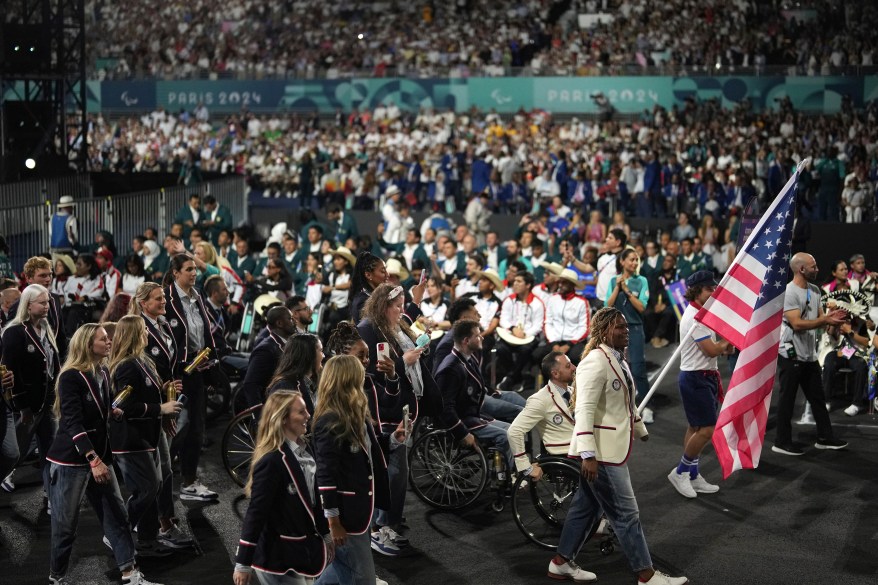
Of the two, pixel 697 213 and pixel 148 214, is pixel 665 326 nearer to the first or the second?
pixel 697 213

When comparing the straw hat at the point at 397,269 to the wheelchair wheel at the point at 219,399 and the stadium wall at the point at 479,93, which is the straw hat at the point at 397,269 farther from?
the stadium wall at the point at 479,93

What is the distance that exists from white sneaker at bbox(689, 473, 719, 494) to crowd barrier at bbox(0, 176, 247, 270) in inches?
398

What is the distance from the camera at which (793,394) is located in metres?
10.6

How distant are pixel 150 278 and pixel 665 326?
6.85 metres

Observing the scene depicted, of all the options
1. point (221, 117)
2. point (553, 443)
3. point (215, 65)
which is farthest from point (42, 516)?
point (215, 65)

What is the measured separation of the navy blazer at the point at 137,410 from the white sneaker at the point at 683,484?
419 cm

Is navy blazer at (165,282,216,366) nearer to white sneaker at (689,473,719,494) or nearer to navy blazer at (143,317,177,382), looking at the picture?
navy blazer at (143,317,177,382)

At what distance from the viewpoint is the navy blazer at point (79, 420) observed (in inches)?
270

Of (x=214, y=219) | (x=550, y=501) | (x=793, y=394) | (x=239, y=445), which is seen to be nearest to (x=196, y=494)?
(x=239, y=445)

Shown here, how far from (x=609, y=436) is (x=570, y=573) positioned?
1037 mm

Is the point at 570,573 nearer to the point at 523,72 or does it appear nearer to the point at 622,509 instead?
the point at 622,509

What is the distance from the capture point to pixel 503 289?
1318 cm

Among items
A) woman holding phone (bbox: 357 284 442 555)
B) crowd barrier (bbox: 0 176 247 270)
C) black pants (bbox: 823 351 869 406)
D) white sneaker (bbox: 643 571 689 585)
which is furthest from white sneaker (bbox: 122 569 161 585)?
crowd barrier (bbox: 0 176 247 270)

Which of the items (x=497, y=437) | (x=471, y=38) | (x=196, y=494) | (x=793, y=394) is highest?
(x=471, y=38)
